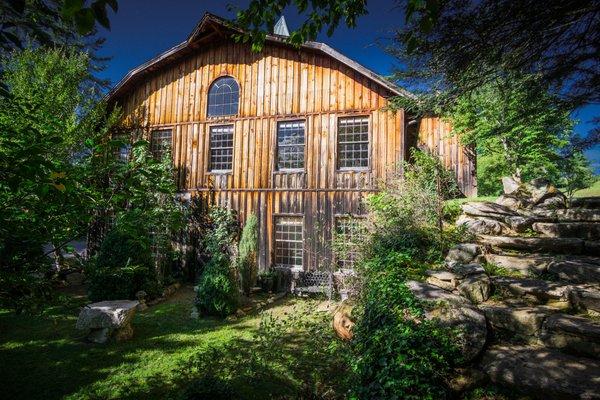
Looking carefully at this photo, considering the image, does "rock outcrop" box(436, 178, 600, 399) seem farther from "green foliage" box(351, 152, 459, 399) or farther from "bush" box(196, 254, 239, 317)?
"bush" box(196, 254, 239, 317)

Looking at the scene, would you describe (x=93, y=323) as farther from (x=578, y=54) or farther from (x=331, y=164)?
(x=578, y=54)

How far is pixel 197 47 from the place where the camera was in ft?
45.1

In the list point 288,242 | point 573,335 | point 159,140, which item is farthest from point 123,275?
point 573,335

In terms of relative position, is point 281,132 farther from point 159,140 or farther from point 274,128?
point 159,140

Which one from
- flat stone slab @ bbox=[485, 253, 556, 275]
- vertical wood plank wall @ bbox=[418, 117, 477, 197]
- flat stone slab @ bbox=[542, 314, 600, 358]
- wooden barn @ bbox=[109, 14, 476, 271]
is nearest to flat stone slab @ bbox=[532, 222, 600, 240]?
flat stone slab @ bbox=[485, 253, 556, 275]

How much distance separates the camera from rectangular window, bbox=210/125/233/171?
13.2 meters

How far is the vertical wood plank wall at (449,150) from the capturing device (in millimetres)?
12617

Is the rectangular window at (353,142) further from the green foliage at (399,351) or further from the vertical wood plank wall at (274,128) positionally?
the green foliage at (399,351)

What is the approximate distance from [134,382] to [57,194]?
4.64 metres

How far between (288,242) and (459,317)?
8411 mm

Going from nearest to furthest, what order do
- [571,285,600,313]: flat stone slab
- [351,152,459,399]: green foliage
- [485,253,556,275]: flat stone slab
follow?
[351,152,459,399]: green foliage, [571,285,600,313]: flat stone slab, [485,253,556,275]: flat stone slab

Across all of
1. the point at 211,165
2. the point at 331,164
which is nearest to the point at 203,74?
the point at 211,165

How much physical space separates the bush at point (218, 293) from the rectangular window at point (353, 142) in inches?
221

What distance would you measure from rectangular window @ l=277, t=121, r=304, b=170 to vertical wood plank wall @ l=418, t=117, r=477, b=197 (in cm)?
481
